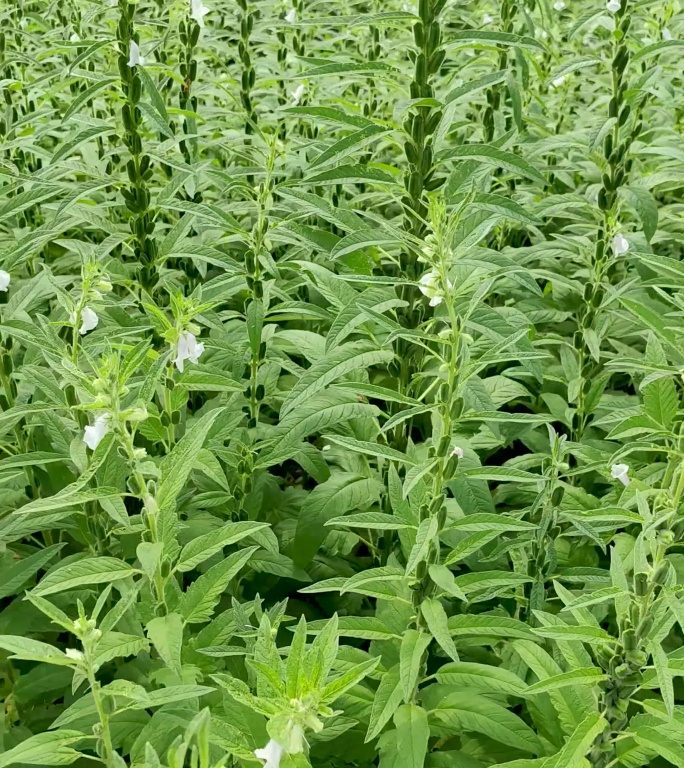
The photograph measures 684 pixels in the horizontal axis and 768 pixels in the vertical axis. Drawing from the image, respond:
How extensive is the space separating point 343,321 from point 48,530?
1432 mm

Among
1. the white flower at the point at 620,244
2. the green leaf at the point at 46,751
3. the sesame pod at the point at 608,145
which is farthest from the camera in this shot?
the sesame pod at the point at 608,145

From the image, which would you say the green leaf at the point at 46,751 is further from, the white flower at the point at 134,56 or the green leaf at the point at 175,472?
the white flower at the point at 134,56

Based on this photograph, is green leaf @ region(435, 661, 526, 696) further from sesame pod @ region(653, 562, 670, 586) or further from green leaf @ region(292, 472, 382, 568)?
green leaf @ region(292, 472, 382, 568)

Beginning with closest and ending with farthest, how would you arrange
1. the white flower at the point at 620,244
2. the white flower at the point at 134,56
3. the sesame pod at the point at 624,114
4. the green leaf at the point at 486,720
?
the green leaf at the point at 486,720, the white flower at the point at 134,56, the white flower at the point at 620,244, the sesame pod at the point at 624,114

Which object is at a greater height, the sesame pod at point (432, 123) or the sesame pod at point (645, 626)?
the sesame pod at point (432, 123)

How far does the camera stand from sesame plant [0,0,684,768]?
1804 mm

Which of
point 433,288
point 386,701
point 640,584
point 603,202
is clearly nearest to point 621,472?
point 640,584

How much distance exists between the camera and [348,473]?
2.65 metres

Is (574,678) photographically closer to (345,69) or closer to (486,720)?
(486,720)

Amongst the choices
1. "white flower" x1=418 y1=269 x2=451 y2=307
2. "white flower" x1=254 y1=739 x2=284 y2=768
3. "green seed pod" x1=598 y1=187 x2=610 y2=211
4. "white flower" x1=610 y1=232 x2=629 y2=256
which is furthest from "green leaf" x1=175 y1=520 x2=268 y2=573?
"green seed pod" x1=598 y1=187 x2=610 y2=211

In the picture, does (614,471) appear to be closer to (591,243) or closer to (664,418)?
(664,418)

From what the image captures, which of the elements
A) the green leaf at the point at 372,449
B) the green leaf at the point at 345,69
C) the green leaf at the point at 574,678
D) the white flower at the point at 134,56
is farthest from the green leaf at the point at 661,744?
the white flower at the point at 134,56

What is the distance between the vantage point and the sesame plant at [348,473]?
71.0 inches

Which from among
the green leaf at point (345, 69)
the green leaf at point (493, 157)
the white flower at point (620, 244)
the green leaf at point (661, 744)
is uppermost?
the green leaf at point (345, 69)
